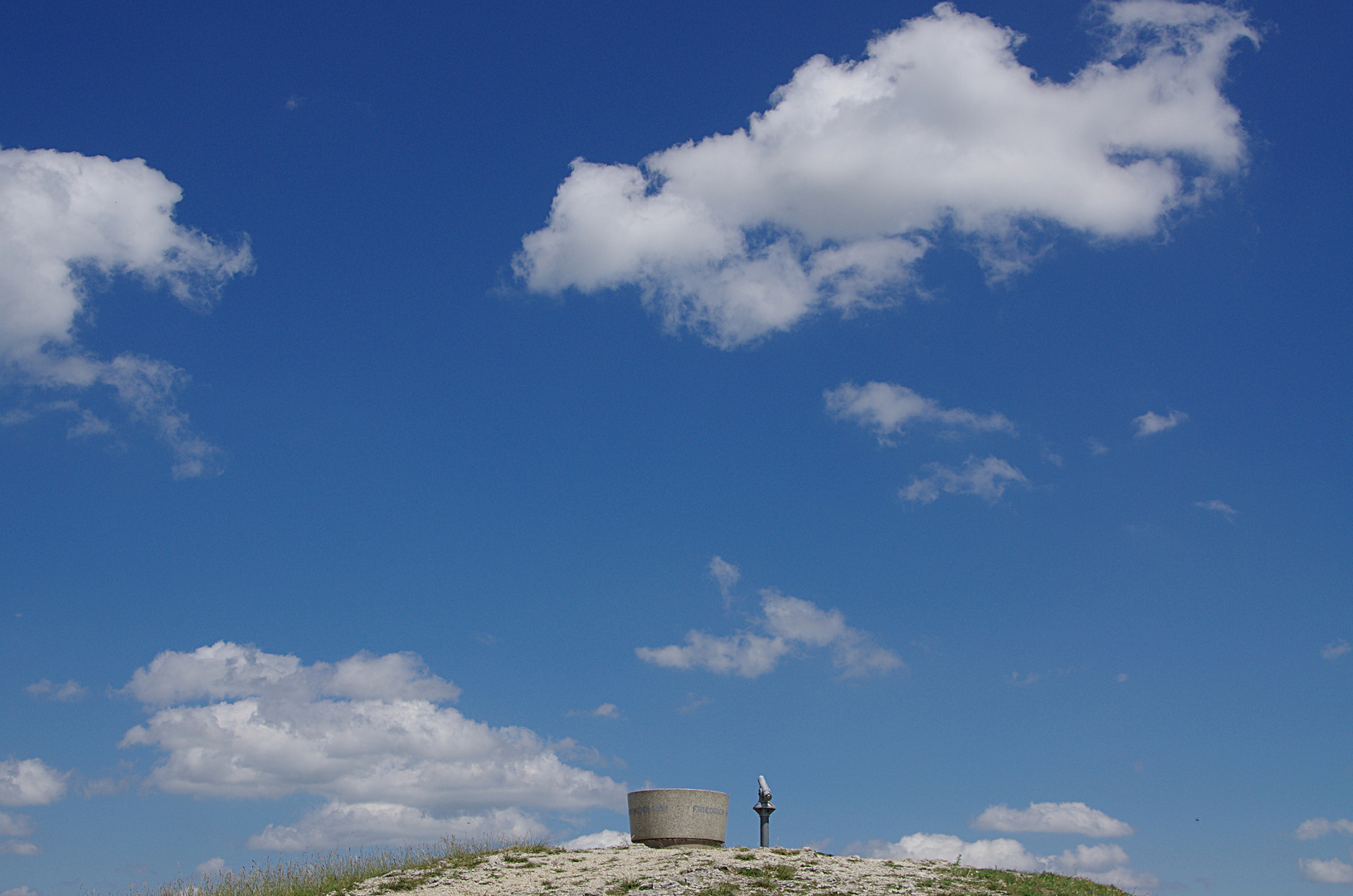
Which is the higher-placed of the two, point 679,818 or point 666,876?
point 679,818

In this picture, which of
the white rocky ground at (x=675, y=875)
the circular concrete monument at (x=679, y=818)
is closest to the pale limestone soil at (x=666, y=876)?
the white rocky ground at (x=675, y=875)

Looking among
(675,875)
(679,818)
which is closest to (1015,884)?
(675,875)

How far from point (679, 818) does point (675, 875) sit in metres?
4.29

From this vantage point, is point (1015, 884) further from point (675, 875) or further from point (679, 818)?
point (679, 818)

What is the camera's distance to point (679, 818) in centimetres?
2334

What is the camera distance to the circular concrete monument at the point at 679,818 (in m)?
23.4

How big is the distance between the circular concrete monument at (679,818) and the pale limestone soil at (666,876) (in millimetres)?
988

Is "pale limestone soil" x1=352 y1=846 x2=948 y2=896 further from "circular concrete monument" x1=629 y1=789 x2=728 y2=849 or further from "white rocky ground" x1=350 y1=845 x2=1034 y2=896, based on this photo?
"circular concrete monument" x1=629 y1=789 x2=728 y2=849

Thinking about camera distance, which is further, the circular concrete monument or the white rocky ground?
the circular concrete monument

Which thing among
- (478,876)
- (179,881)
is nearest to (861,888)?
(478,876)

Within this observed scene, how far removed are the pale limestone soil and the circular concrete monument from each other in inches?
38.9

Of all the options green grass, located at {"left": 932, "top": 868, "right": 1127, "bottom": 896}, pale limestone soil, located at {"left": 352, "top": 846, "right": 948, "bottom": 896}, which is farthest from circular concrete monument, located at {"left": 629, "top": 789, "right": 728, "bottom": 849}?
green grass, located at {"left": 932, "top": 868, "right": 1127, "bottom": 896}

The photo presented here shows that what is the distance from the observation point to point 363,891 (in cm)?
1967

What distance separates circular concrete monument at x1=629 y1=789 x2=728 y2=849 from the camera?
23.4 meters
